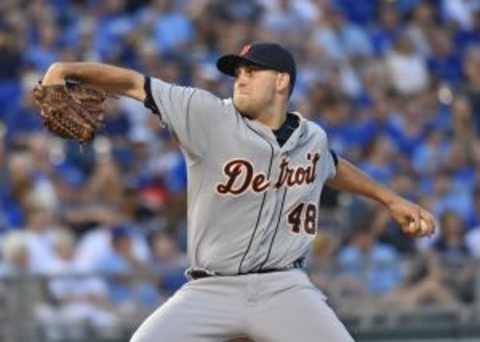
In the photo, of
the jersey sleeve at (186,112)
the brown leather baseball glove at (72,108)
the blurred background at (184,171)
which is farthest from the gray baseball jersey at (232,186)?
the blurred background at (184,171)

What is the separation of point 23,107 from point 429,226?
6013 mm

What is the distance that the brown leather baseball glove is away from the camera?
6832 millimetres

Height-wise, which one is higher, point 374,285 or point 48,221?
point 48,221

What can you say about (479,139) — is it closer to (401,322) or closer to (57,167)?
(401,322)

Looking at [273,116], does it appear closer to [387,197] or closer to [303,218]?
[303,218]

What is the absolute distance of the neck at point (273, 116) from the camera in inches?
285

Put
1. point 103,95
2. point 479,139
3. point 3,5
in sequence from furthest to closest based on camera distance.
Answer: point 479,139
point 3,5
point 103,95

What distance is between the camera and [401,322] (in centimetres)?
1216

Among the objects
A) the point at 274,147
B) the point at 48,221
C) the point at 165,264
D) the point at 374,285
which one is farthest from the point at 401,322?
the point at 274,147

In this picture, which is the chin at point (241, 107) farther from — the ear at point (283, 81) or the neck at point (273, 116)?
the ear at point (283, 81)

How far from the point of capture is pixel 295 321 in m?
7.04

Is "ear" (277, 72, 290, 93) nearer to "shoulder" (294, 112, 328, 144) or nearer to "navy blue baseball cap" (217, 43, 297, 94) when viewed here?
"navy blue baseball cap" (217, 43, 297, 94)

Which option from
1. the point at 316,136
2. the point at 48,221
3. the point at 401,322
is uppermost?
the point at 316,136

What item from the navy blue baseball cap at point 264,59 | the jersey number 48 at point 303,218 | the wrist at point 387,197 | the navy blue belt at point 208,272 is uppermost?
the navy blue baseball cap at point 264,59
